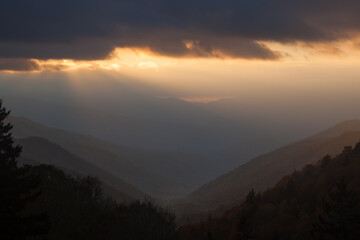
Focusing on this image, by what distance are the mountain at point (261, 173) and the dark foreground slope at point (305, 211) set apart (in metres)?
63.2

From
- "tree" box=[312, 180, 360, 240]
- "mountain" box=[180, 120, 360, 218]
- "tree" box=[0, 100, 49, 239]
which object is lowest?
"tree" box=[312, 180, 360, 240]

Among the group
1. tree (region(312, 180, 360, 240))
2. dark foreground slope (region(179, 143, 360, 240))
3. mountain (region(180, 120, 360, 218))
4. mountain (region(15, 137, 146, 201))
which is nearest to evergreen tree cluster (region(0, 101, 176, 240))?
dark foreground slope (region(179, 143, 360, 240))

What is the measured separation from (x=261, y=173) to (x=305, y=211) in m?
118

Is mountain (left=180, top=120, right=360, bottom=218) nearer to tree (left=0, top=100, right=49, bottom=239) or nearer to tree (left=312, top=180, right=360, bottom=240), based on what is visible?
tree (left=312, top=180, right=360, bottom=240)

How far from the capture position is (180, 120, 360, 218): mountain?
136 metres

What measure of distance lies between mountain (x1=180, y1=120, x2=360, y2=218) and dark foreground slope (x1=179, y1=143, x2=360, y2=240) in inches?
2490

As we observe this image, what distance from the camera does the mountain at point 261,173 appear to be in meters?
136

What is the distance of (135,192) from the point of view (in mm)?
165750

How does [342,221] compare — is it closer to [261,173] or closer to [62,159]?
[261,173]

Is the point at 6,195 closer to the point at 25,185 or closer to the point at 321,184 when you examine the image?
the point at 25,185

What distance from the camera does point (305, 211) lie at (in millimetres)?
48438

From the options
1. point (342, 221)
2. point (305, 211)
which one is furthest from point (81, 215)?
point (305, 211)

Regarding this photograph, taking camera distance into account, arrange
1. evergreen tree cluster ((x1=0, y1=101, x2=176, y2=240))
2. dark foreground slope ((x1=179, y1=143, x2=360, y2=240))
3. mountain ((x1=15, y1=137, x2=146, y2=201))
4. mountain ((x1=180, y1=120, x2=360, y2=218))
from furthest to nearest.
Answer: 1. mountain ((x1=15, y1=137, x2=146, y2=201))
2. mountain ((x1=180, y1=120, x2=360, y2=218))
3. evergreen tree cluster ((x1=0, y1=101, x2=176, y2=240))
4. dark foreground slope ((x1=179, y1=143, x2=360, y2=240))

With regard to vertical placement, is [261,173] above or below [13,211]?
above
